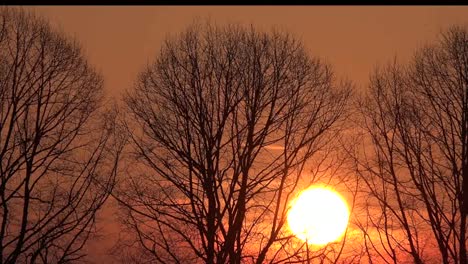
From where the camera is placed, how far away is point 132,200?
66.5 ft

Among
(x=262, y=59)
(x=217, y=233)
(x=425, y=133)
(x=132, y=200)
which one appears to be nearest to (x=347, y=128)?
(x=425, y=133)

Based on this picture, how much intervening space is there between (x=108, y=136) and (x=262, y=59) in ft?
22.7

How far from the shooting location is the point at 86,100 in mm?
22188

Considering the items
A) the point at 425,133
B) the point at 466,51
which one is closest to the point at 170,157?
the point at 425,133

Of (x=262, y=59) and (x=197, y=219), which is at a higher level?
(x=262, y=59)

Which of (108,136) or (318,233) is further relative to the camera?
(108,136)

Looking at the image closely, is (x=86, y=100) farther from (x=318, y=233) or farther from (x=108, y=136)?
(x=318, y=233)

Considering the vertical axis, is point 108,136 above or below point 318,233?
above

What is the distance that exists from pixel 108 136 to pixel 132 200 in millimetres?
4084

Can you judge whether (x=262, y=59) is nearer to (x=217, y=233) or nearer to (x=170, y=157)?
(x=170, y=157)

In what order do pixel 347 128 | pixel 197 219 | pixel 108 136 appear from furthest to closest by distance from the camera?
1. pixel 108 136
2. pixel 347 128
3. pixel 197 219

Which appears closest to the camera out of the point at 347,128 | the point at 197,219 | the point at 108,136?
the point at 197,219

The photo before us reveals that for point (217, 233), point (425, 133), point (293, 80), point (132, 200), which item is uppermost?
point (293, 80)

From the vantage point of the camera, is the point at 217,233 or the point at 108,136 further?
the point at 108,136
